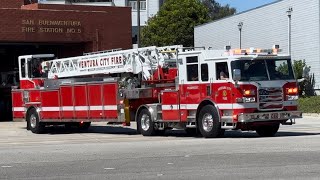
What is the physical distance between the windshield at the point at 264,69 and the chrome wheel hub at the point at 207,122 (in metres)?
1.70

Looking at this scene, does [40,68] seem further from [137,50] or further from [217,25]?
[217,25]

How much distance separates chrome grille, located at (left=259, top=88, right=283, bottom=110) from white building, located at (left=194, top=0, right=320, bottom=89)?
22666 mm

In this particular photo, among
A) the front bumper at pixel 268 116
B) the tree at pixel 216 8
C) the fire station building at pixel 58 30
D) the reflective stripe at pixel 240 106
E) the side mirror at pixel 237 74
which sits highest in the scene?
the tree at pixel 216 8

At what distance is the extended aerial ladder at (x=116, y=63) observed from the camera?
22891mm

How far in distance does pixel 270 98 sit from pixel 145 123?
16.4 ft

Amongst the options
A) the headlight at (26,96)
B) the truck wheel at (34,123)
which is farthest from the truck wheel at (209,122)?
the headlight at (26,96)

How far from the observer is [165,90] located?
22.4 meters

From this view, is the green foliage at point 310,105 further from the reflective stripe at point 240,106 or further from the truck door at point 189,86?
the reflective stripe at point 240,106

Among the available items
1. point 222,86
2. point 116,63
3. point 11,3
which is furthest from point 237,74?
point 11,3

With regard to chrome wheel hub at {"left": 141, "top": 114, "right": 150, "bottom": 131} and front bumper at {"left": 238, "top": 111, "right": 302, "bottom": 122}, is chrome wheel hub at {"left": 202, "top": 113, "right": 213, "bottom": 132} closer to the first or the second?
front bumper at {"left": 238, "top": 111, "right": 302, "bottom": 122}

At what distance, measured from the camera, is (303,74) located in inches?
1699

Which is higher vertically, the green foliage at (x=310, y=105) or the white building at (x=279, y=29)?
the white building at (x=279, y=29)

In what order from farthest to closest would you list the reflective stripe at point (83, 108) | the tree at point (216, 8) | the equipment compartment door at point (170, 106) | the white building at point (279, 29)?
the tree at point (216, 8) < the white building at point (279, 29) < the reflective stripe at point (83, 108) < the equipment compartment door at point (170, 106)

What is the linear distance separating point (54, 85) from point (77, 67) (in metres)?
1.25
